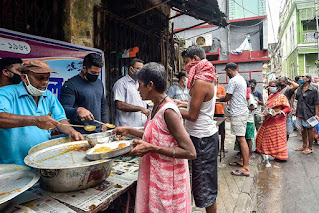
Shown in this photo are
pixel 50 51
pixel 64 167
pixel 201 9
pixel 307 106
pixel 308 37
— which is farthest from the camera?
pixel 308 37

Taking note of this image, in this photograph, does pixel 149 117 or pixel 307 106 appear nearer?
pixel 149 117

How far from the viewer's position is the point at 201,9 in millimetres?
5336

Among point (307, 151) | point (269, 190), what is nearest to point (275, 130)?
point (307, 151)

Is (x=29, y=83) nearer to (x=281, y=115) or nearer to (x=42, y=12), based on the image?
(x=42, y=12)

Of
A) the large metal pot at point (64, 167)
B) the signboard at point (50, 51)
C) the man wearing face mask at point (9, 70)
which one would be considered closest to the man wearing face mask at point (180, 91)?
the signboard at point (50, 51)

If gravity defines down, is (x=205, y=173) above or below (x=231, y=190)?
above

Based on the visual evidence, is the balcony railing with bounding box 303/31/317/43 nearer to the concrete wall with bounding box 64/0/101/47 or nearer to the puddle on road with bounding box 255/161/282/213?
the puddle on road with bounding box 255/161/282/213

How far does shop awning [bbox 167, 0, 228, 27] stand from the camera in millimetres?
4738

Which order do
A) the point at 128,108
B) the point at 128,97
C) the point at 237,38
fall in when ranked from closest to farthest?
the point at 128,108
the point at 128,97
the point at 237,38

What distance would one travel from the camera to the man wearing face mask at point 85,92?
235 centimetres

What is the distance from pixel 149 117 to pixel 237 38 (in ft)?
50.6

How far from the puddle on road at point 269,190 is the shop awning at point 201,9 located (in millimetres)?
3980

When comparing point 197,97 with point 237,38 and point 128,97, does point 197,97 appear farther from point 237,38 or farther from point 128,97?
point 237,38

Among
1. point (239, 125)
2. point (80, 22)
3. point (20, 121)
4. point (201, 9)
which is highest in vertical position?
point (201, 9)
